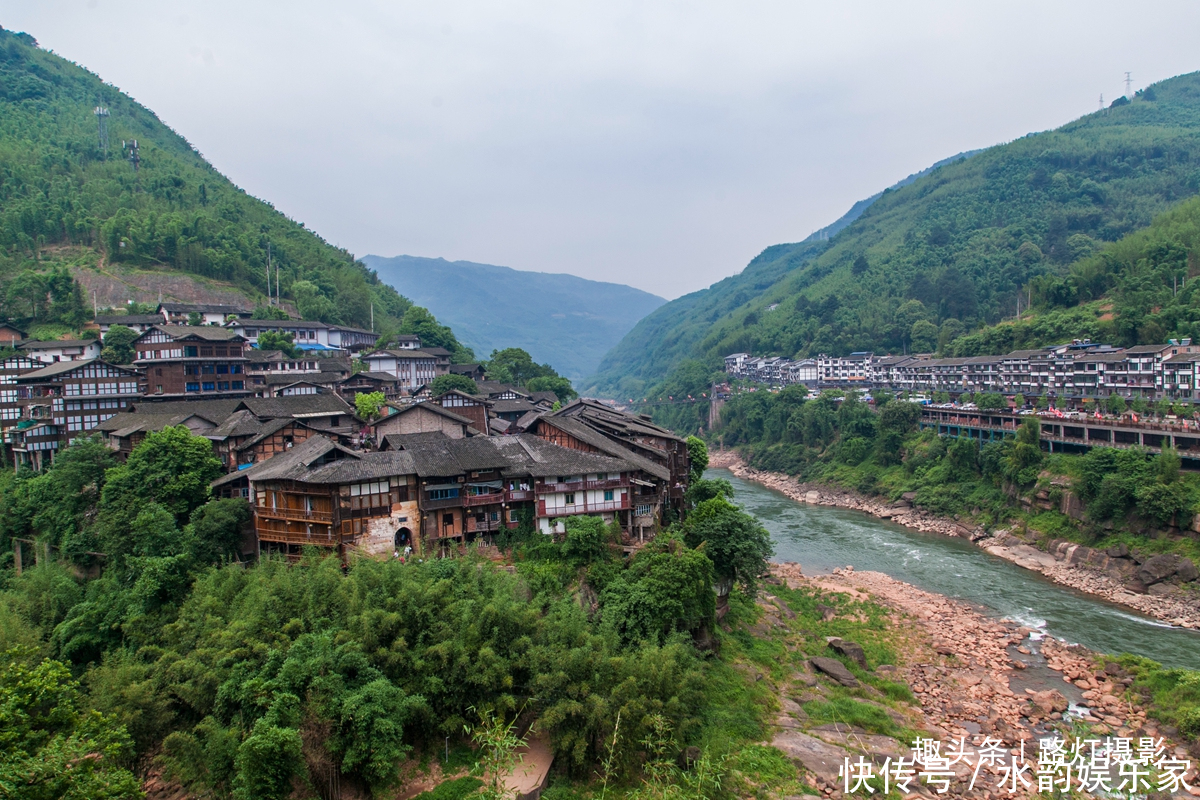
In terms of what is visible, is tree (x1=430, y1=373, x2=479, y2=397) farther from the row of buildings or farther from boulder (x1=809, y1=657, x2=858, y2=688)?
the row of buildings

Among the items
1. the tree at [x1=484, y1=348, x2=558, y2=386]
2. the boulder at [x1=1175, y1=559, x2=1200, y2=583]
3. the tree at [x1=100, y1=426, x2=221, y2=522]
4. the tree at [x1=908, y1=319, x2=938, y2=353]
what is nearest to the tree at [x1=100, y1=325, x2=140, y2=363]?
the tree at [x1=100, y1=426, x2=221, y2=522]

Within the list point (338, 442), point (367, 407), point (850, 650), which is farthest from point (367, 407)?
point (850, 650)

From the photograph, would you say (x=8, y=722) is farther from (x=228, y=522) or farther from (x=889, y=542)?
(x=889, y=542)

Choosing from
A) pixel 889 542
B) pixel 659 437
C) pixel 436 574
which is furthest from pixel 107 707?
pixel 889 542

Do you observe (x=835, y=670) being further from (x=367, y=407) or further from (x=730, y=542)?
(x=367, y=407)

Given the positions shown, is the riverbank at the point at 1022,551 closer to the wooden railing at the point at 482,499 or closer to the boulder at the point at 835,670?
the boulder at the point at 835,670
